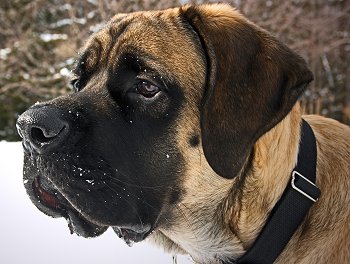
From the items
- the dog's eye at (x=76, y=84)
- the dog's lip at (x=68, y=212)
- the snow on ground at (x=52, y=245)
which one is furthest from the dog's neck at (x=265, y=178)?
the snow on ground at (x=52, y=245)

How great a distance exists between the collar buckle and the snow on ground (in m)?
1.89

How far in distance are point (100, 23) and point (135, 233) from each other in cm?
1068

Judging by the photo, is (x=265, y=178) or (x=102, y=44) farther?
(x=102, y=44)

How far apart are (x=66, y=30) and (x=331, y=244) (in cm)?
1297

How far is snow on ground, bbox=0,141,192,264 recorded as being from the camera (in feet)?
15.8

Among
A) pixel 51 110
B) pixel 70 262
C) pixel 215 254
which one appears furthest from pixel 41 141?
pixel 70 262

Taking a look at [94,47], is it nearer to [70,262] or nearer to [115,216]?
[115,216]

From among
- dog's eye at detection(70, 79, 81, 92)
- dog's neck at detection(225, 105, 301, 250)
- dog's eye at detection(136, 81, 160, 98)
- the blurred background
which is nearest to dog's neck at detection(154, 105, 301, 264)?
dog's neck at detection(225, 105, 301, 250)

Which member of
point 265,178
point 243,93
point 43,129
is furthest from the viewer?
point 265,178

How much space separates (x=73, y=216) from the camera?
2.86 m

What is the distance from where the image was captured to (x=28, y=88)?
13.9 meters

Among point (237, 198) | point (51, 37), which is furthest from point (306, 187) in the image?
point (51, 37)

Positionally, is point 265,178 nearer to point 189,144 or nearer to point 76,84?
point 189,144

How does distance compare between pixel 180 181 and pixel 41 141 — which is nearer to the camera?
pixel 41 141
